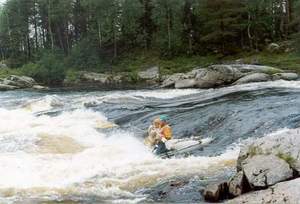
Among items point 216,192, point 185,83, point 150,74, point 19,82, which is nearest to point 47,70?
point 19,82

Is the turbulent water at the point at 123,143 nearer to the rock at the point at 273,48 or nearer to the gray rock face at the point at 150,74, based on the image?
the gray rock face at the point at 150,74

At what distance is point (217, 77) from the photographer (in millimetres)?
36938

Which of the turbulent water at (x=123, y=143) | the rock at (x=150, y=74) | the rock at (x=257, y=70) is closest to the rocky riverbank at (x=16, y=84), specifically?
the rock at (x=150, y=74)

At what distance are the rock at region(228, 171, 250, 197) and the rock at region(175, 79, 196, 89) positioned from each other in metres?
26.8

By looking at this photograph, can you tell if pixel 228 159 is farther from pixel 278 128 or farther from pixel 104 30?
pixel 104 30

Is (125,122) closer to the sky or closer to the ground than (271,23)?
closer to the ground

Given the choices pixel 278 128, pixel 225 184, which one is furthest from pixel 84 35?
pixel 225 184

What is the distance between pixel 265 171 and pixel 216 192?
115 cm

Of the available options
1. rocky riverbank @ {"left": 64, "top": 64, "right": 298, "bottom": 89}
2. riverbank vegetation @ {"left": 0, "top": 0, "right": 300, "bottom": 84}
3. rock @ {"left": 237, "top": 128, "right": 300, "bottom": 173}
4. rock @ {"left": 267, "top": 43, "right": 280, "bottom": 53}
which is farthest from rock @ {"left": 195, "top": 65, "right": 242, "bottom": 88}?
rock @ {"left": 237, "top": 128, "right": 300, "bottom": 173}

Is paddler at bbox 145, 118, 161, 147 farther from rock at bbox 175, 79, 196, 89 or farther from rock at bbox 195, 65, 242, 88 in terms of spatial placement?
rock at bbox 175, 79, 196, 89

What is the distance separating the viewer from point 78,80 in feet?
182

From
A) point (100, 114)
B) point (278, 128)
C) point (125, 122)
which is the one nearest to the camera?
point (278, 128)

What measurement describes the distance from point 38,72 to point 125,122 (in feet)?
131

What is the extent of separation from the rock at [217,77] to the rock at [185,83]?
0.40 m
